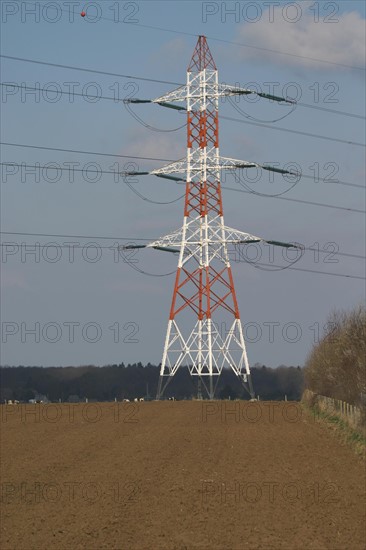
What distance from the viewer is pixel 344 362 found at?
181ft

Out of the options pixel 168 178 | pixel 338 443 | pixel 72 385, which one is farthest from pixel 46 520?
pixel 72 385

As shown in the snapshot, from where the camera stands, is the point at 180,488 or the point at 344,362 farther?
the point at 344,362

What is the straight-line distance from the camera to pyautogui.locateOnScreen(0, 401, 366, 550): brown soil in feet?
64.0

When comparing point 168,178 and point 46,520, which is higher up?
point 168,178

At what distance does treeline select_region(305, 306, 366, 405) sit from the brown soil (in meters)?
4.58

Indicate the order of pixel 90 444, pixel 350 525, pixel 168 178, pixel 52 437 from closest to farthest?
pixel 350 525
pixel 90 444
pixel 52 437
pixel 168 178

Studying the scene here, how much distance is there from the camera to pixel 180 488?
2566 centimetres

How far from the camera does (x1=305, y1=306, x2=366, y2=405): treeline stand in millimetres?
50844

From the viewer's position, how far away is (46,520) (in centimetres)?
2147

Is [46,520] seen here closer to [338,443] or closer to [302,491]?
[302,491]

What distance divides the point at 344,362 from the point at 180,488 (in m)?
30.6

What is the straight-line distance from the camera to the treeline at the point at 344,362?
50.8 meters

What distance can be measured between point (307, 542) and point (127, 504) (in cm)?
558

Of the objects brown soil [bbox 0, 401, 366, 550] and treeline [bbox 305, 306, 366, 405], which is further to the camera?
treeline [bbox 305, 306, 366, 405]
